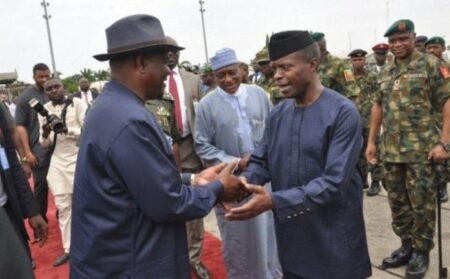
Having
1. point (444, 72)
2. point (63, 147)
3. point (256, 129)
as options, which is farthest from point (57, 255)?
point (444, 72)

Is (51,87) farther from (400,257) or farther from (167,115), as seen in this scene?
(400,257)

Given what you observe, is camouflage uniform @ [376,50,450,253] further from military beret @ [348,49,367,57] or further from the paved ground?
military beret @ [348,49,367,57]

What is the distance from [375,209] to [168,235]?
4286 millimetres

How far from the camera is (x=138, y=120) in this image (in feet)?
5.67

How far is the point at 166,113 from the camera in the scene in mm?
3648

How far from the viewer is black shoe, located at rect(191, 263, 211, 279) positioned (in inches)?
158

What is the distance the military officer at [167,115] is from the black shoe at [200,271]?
1.03 m

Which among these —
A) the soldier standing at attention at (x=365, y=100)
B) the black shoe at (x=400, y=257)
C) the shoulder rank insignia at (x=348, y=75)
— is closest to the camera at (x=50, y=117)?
the black shoe at (x=400, y=257)

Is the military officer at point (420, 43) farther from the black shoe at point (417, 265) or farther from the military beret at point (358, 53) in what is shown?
the black shoe at point (417, 265)

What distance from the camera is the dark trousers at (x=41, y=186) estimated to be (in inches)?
209

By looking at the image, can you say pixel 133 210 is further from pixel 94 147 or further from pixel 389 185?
pixel 389 185

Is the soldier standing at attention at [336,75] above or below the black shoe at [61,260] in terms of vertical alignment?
above

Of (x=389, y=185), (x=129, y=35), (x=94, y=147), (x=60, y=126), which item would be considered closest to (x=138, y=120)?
(x=94, y=147)

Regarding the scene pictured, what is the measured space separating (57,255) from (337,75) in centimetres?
401
